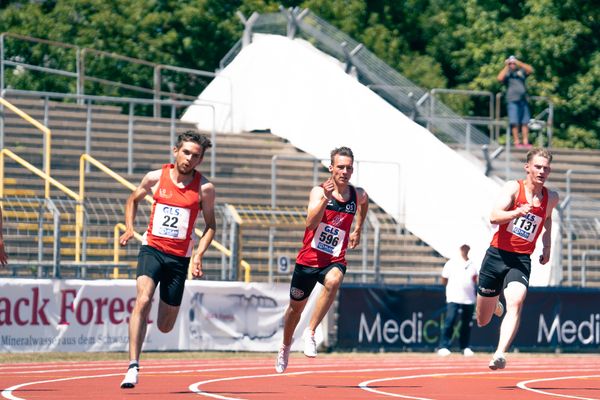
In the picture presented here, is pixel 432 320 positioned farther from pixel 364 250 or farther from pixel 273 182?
pixel 273 182

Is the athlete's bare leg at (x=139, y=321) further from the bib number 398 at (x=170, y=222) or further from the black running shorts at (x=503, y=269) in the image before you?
the black running shorts at (x=503, y=269)

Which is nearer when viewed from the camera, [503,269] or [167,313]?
[167,313]

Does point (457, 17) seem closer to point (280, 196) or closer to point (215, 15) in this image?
point (215, 15)

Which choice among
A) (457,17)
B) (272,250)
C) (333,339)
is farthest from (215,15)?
(333,339)

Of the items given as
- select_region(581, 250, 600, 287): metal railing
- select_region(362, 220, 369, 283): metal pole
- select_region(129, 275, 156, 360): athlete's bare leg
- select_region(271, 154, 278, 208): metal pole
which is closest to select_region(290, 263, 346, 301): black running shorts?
select_region(129, 275, 156, 360): athlete's bare leg

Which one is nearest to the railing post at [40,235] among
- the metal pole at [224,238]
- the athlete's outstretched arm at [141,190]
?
the metal pole at [224,238]

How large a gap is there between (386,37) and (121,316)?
23447 mm

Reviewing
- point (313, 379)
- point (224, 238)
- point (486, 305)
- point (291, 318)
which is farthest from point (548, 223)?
point (224, 238)

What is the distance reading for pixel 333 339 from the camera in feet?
83.6

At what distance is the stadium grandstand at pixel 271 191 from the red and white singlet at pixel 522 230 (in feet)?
27.0

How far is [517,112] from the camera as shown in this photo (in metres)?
35.2

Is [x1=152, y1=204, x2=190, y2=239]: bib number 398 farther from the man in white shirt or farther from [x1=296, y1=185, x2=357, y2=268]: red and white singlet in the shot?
the man in white shirt

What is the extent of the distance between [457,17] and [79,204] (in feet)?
78.6

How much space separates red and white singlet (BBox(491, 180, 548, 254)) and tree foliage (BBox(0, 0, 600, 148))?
78.3ft
